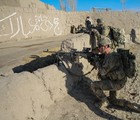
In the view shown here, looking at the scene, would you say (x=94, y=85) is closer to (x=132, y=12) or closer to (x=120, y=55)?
(x=120, y=55)

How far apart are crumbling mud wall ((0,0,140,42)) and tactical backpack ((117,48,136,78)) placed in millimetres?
9573

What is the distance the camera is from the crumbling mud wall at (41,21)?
1265 centimetres

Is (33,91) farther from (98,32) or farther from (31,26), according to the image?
(31,26)

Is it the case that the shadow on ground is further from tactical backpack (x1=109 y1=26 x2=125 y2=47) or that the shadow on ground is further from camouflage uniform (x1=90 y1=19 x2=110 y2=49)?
tactical backpack (x1=109 y1=26 x2=125 y2=47)

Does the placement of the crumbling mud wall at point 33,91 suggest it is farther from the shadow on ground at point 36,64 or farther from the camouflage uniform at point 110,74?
the shadow on ground at point 36,64

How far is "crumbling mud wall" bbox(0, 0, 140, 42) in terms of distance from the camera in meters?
12.6

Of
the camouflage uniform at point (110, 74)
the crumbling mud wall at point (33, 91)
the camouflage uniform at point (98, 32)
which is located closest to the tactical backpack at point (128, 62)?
the camouflage uniform at point (110, 74)

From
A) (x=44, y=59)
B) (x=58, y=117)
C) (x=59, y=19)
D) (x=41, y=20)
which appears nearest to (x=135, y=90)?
(x=58, y=117)

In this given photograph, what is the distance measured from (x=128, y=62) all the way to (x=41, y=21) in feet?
40.7

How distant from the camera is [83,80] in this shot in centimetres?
525

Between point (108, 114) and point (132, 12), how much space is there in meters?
18.1

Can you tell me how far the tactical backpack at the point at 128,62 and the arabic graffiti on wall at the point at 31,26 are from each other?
959cm

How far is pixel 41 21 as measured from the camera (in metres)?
15.4

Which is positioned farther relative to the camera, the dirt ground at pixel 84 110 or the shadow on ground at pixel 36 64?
the shadow on ground at pixel 36 64
